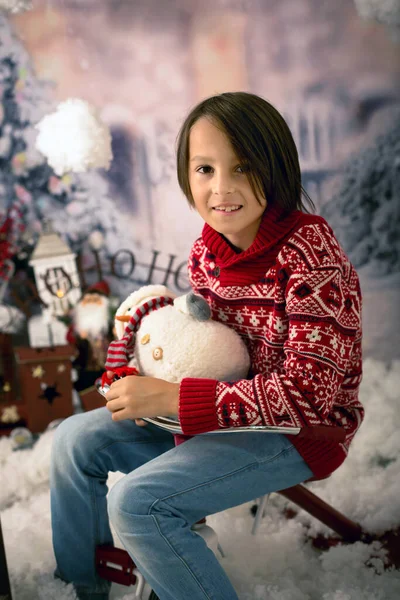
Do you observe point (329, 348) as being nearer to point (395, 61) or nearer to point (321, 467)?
point (321, 467)

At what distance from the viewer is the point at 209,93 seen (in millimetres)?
2037

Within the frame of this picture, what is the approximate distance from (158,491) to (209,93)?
4.76ft

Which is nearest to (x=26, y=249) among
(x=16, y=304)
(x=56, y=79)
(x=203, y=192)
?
(x=16, y=304)

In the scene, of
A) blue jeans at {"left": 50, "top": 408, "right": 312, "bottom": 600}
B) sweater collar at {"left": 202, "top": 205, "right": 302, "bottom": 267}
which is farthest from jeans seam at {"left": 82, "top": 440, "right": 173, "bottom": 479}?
sweater collar at {"left": 202, "top": 205, "right": 302, "bottom": 267}

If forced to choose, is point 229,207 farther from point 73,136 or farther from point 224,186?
point 73,136

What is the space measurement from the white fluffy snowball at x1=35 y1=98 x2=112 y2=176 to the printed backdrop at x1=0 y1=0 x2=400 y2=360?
7 centimetres

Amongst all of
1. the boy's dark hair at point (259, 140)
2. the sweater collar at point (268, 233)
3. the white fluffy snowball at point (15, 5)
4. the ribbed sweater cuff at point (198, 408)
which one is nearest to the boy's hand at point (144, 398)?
the ribbed sweater cuff at point (198, 408)

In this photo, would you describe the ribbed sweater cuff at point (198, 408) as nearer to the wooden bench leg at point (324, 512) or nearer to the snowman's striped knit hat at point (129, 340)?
the snowman's striped knit hat at point (129, 340)

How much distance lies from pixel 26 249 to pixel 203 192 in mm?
1179

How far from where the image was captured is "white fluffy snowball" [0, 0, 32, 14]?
1.98 m

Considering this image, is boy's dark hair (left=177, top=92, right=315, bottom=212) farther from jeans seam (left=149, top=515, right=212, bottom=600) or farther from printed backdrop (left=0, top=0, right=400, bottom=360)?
printed backdrop (left=0, top=0, right=400, bottom=360)

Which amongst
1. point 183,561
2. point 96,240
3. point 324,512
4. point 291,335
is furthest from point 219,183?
point 96,240

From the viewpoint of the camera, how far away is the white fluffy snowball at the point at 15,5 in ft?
6.48

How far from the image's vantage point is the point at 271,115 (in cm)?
105
